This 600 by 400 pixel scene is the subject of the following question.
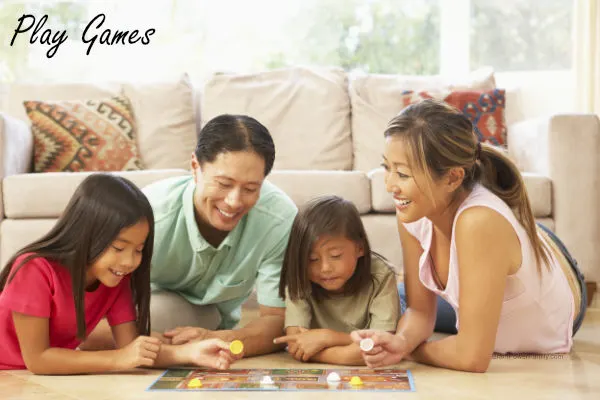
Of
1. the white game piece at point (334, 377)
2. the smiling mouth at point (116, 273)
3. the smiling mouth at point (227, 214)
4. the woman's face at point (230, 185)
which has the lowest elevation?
the white game piece at point (334, 377)

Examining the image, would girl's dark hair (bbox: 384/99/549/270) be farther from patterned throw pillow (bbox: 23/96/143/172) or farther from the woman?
patterned throw pillow (bbox: 23/96/143/172)

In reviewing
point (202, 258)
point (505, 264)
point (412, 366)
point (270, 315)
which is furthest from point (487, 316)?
point (202, 258)

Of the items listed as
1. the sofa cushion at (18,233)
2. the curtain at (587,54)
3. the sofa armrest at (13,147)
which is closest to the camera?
the sofa cushion at (18,233)

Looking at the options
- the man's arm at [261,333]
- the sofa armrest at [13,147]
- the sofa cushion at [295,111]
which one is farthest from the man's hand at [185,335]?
the sofa cushion at [295,111]

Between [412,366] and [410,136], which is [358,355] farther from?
[410,136]

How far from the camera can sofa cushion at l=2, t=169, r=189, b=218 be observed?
2.93 meters

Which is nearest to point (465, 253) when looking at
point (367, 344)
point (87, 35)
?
point (367, 344)

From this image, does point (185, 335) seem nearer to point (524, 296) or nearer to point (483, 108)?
point (524, 296)

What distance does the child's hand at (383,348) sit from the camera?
179cm

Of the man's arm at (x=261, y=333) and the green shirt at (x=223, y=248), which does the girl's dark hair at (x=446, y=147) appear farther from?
the man's arm at (x=261, y=333)

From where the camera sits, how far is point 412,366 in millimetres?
1890

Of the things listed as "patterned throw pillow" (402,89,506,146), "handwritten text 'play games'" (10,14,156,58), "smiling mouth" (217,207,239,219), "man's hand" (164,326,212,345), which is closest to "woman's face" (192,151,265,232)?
"smiling mouth" (217,207,239,219)

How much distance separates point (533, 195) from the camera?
2930 mm

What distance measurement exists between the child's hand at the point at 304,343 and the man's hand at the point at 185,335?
19 centimetres
